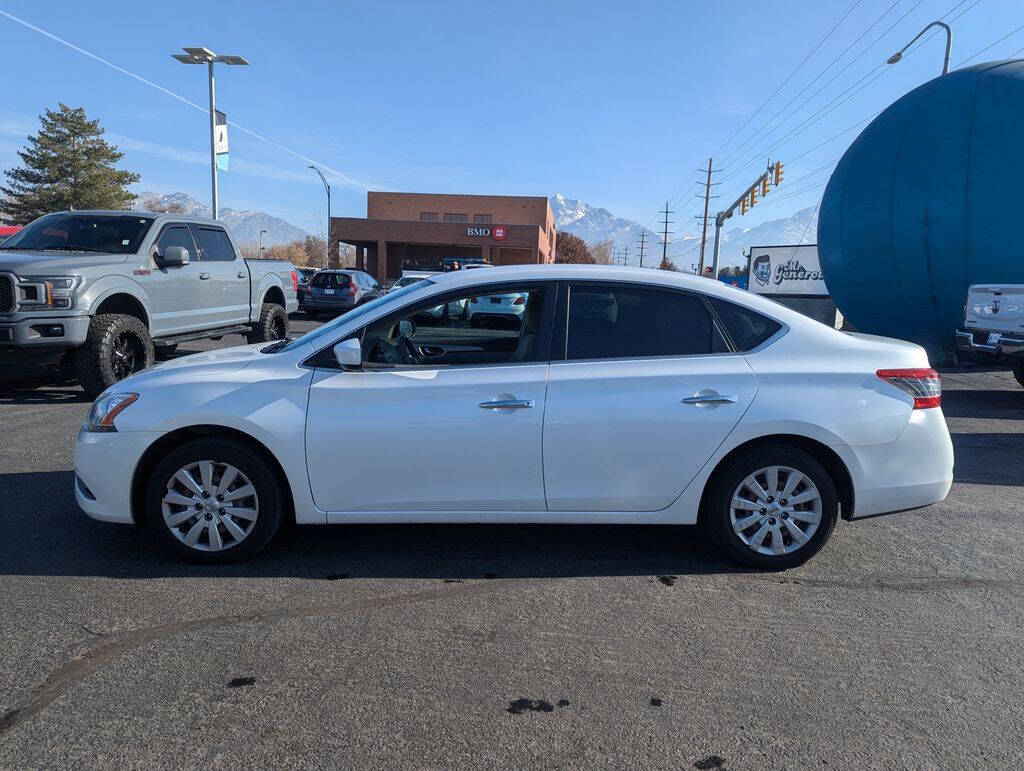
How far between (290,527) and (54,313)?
5056 millimetres

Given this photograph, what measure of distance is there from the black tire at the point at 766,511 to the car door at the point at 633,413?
0.20 m

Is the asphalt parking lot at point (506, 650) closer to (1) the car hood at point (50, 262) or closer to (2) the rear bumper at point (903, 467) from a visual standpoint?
(2) the rear bumper at point (903, 467)

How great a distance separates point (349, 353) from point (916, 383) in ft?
10.2

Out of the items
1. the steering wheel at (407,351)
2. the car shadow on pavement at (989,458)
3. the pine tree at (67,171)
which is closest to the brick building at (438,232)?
the pine tree at (67,171)

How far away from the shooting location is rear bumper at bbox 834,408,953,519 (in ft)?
13.0

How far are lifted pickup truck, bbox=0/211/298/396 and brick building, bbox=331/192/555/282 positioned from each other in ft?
106

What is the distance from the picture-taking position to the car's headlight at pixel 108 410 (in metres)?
3.91

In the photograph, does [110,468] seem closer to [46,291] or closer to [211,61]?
[46,291]

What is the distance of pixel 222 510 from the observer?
3.94 m

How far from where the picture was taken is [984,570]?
13.7 ft

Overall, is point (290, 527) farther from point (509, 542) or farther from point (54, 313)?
point (54, 313)

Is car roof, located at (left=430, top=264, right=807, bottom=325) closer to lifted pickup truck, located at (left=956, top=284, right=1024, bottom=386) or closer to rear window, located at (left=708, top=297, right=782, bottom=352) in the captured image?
rear window, located at (left=708, top=297, right=782, bottom=352)

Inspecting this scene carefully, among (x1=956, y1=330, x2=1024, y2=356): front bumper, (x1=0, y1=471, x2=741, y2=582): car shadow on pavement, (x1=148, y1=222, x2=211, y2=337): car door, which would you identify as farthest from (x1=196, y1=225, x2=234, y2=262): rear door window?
(x1=956, y1=330, x2=1024, y2=356): front bumper

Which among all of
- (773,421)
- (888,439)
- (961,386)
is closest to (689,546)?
(773,421)
